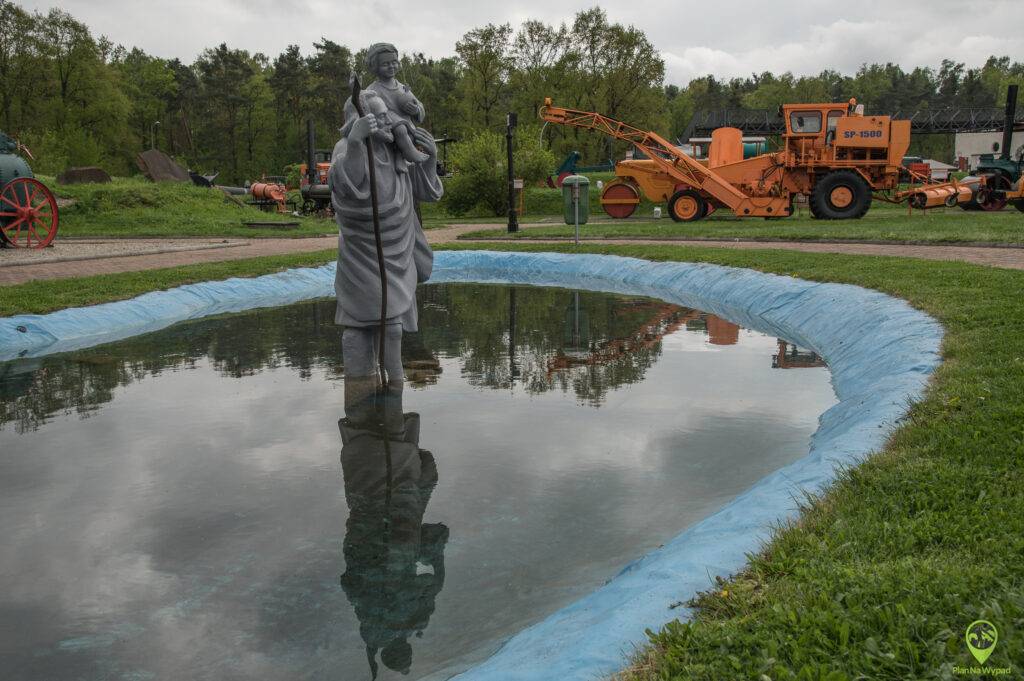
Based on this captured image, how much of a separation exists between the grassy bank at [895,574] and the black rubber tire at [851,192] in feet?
58.7

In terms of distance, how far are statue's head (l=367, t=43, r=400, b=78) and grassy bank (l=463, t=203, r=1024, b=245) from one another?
39.6ft

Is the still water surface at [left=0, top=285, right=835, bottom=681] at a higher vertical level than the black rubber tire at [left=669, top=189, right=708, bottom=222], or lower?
lower

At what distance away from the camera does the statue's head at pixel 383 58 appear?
7008 millimetres

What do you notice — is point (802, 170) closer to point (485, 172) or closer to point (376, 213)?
point (485, 172)

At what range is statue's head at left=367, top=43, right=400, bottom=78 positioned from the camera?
23.0ft

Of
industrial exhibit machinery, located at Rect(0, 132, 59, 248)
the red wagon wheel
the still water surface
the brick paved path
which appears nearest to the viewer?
the still water surface

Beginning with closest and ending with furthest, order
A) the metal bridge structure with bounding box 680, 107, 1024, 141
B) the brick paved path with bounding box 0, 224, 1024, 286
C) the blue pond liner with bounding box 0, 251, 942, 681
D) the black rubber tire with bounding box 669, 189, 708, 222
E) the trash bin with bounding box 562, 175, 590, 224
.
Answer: the blue pond liner with bounding box 0, 251, 942, 681 → the brick paved path with bounding box 0, 224, 1024, 286 → the trash bin with bounding box 562, 175, 590, 224 → the black rubber tire with bounding box 669, 189, 708, 222 → the metal bridge structure with bounding box 680, 107, 1024, 141

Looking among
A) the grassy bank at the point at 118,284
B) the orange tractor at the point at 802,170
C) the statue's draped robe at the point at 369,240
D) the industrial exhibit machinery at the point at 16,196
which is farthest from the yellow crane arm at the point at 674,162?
the statue's draped robe at the point at 369,240

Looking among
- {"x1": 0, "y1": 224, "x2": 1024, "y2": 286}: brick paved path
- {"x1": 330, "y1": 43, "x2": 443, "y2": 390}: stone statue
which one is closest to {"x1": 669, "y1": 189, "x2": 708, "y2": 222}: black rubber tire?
{"x1": 0, "y1": 224, "x2": 1024, "y2": 286}: brick paved path

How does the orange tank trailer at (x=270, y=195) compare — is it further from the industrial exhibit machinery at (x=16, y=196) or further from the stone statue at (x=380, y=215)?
the stone statue at (x=380, y=215)

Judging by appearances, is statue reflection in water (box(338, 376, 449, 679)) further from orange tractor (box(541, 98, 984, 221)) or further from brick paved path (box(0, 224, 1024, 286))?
orange tractor (box(541, 98, 984, 221))

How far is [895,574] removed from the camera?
2971 mm

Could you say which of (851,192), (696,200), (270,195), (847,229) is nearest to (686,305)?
(847,229)

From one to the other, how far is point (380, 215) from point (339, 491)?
2585 mm
